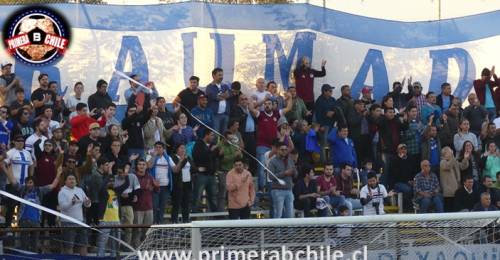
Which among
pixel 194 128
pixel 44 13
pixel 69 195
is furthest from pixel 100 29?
pixel 69 195

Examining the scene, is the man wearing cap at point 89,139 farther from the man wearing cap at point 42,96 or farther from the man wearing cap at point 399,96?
the man wearing cap at point 399,96

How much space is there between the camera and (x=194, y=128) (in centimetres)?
1984

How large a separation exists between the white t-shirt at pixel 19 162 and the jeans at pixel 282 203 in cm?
367

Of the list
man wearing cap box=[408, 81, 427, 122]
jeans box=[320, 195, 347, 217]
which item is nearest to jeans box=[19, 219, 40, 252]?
jeans box=[320, 195, 347, 217]

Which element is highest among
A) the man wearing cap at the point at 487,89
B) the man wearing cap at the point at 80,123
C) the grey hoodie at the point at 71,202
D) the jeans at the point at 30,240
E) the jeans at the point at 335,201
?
the man wearing cap at the point at 487,89

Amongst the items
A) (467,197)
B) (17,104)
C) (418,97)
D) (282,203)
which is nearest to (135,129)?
(17,104)

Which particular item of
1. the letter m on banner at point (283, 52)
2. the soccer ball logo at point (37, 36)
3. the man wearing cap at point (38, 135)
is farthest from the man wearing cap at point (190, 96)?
the man wearing cap at point (38, 135)

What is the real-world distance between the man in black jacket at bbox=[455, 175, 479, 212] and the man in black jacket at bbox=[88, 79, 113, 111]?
558 centimetres

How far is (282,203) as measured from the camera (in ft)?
63.6

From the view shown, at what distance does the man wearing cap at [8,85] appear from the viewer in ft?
61.7

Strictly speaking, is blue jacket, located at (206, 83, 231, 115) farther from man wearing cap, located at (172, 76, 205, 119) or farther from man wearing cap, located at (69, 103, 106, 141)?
man wearing cap, located at (69, 103, 106, 141)

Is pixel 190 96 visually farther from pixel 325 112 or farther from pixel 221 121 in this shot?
pixel 325 112

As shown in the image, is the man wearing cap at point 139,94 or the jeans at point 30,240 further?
the man wearing cap at point 139,94

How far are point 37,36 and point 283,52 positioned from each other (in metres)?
4.03
